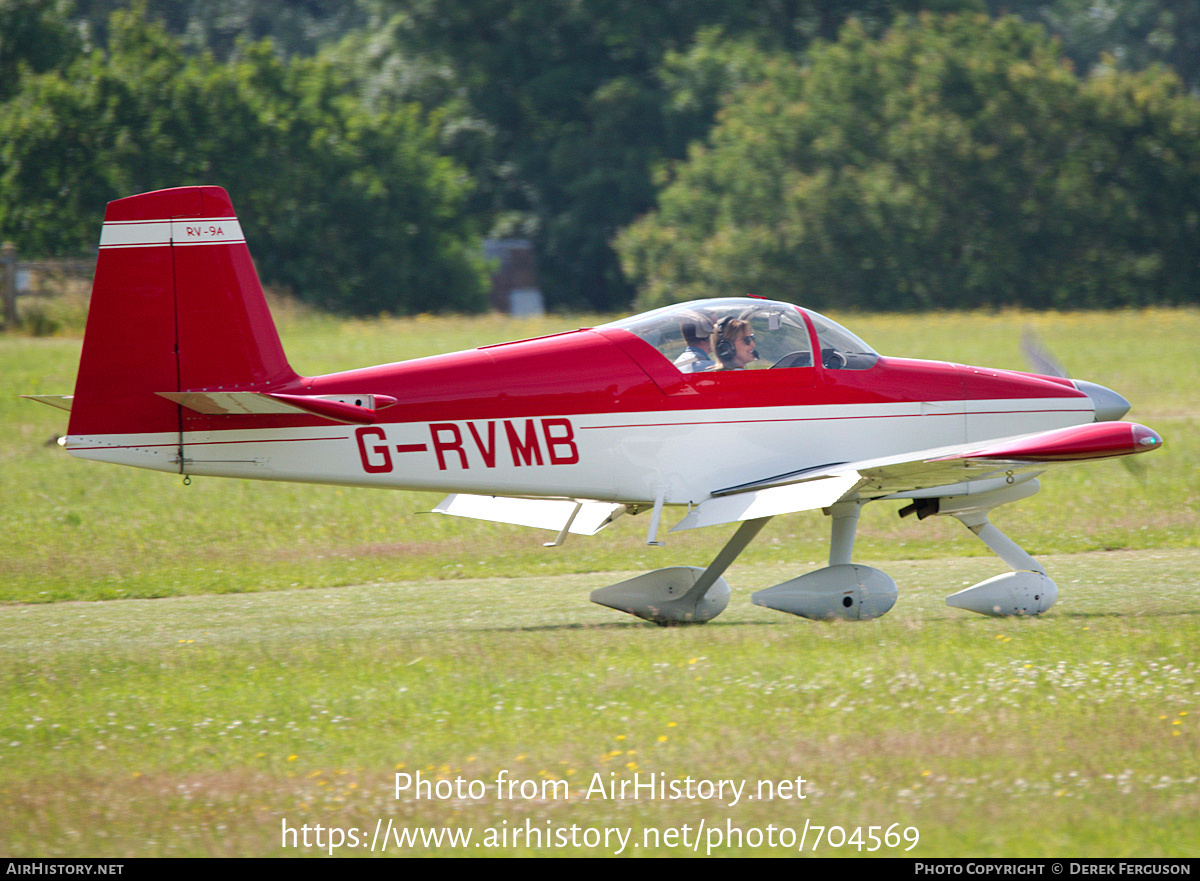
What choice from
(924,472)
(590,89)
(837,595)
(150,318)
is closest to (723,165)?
(590,89)

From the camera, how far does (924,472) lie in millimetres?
9070

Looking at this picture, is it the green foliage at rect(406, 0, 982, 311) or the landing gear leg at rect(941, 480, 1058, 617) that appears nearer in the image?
the landing gear leg at rect(941, 480, 1058, 617)

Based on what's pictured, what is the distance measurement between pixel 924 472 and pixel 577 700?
2845mm

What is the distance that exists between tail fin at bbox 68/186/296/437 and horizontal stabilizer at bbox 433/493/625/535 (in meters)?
2.51

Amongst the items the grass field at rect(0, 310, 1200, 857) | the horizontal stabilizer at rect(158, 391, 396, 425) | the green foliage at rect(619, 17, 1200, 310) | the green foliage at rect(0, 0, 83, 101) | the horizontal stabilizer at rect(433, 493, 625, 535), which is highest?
the green foliage at rect(0, 0, 83, 101)

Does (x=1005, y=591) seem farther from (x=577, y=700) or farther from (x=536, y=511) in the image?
(x=536, y=511)

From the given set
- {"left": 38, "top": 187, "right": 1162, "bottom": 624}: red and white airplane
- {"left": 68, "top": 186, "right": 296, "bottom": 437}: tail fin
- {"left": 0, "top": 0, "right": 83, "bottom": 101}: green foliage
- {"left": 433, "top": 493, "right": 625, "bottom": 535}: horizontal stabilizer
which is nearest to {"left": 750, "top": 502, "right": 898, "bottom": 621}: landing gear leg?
{"left": 38, "top": 187, "right": 1162, "bottom": 624}: red and white airplane

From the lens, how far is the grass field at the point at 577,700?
623cm

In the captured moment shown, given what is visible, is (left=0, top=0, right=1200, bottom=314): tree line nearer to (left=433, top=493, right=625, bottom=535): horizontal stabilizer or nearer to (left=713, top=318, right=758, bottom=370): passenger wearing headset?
(left=433, top=493, right=625, bottom=535): horizontal stabilizer

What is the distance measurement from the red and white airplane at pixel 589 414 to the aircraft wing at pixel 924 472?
2 centimetres

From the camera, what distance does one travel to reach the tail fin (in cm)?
918

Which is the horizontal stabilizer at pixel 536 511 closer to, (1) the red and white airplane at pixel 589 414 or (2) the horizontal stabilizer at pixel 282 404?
(1) the red and white airplane at pixel 589 414

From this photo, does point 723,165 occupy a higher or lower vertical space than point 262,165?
higher

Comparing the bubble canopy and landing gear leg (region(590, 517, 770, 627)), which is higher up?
the bubble canopy
